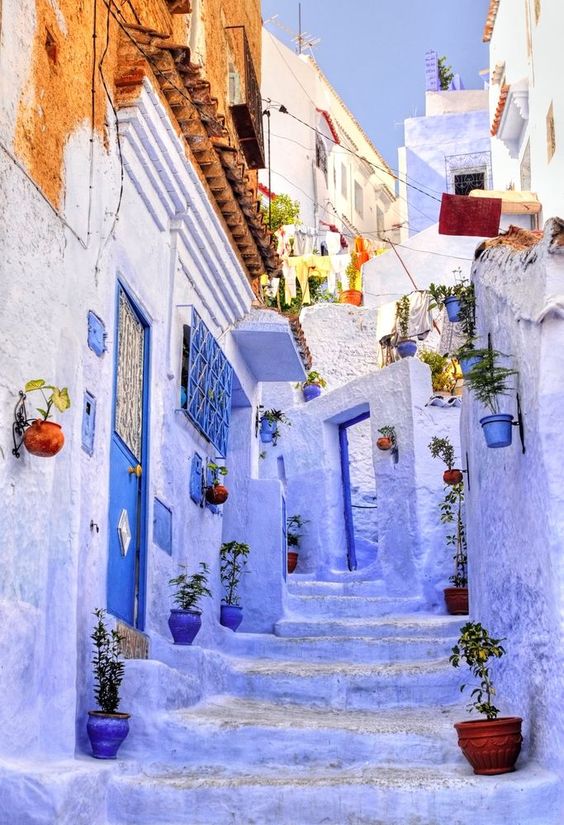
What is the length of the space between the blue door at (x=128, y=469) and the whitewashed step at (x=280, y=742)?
3.00 feet

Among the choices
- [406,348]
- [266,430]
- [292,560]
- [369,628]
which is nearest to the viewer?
[369,628]

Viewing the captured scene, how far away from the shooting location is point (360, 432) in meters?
21.7

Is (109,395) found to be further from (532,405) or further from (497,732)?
(497,732)

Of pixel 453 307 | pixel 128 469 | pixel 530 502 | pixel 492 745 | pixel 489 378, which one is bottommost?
pixel 492 745

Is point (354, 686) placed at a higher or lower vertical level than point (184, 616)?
lower

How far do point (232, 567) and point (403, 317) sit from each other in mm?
9767

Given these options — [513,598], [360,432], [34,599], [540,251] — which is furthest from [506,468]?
[360,432]

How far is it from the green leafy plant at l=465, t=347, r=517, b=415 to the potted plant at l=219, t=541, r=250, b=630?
4.07m

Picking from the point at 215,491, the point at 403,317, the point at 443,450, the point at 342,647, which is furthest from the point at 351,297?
the point at 342,647

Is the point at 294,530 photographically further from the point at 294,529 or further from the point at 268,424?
the point at 268,424

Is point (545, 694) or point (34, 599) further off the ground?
point (34, 599)

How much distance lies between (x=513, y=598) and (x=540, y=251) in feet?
8.22

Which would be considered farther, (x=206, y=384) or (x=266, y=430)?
(x=266, y=430)

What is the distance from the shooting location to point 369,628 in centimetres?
1084
